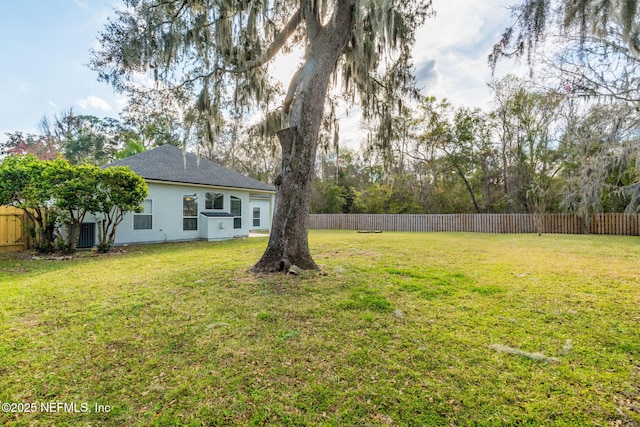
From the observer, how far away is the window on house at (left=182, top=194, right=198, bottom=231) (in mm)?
11047

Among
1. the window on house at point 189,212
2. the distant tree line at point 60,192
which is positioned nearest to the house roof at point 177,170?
the window on house at point 189,212

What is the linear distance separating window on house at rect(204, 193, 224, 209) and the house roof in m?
0.66

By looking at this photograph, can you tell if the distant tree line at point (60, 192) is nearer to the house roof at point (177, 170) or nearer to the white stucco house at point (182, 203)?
the white stucco house at point (182, 203)

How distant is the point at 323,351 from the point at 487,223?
16.5 m

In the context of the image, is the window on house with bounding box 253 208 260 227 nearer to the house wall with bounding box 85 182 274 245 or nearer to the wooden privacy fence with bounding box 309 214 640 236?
the wooden privacy fence with bounding box 309 214 640 236

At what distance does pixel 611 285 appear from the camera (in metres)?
4.07

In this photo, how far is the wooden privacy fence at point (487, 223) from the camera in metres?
13.2

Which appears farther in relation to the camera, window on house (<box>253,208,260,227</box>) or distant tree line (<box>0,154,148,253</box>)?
window on house (<box>253,208,260,227</box>)

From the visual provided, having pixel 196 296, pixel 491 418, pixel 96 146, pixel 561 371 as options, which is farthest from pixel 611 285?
pixel 96 146

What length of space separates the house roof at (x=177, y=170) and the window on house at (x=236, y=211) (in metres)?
0.83

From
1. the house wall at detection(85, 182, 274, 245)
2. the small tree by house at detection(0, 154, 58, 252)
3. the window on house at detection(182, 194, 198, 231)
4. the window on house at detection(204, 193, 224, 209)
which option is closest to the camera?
the small tree by house at detection(0, 154, 58, 252)

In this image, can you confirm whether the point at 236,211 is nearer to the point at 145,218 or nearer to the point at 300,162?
the point at 145,218

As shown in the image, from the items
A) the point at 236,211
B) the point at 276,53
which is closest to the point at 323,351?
the point at 276,53

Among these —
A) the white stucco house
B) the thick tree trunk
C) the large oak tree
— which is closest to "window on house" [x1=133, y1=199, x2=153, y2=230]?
the white stucco house
